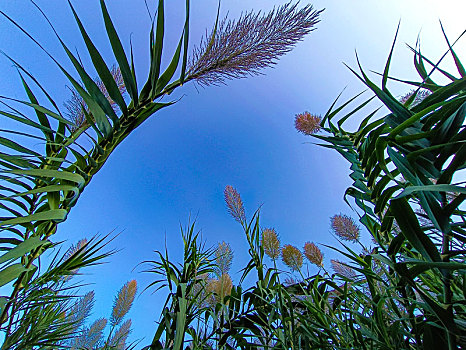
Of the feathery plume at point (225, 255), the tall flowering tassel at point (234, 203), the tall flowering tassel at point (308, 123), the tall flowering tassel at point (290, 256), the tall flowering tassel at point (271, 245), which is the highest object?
the tall flowering tassel at point (308, 123)

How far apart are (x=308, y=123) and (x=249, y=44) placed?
0.46 metres

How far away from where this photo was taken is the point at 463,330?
24 centimetres

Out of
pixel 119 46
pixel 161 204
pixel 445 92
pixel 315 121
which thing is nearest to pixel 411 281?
pixel 445 92

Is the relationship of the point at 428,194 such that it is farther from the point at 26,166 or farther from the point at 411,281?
the point at 26,166

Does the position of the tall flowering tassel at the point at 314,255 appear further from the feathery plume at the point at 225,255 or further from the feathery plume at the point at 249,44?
the feathery plume at the point at 249,44

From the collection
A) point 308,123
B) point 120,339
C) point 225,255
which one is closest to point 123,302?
point 120,339

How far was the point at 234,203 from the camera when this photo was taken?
108cm

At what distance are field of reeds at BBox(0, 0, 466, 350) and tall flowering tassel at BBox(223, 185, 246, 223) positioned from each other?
0.02 m

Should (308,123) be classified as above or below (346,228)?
above

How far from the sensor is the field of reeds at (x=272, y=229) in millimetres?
246

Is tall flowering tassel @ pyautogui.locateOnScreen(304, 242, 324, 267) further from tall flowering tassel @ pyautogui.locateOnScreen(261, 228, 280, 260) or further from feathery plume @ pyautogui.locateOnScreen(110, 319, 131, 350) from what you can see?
feathery plume @ pyautogui.locateOnScreen(110, 319, 131, 350)

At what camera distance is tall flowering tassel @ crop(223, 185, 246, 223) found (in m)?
0.97

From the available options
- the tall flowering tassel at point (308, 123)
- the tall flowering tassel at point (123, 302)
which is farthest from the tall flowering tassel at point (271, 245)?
the tall flowering tassel at point (123, 302)

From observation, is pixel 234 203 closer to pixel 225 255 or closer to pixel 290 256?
pixel 225 255
